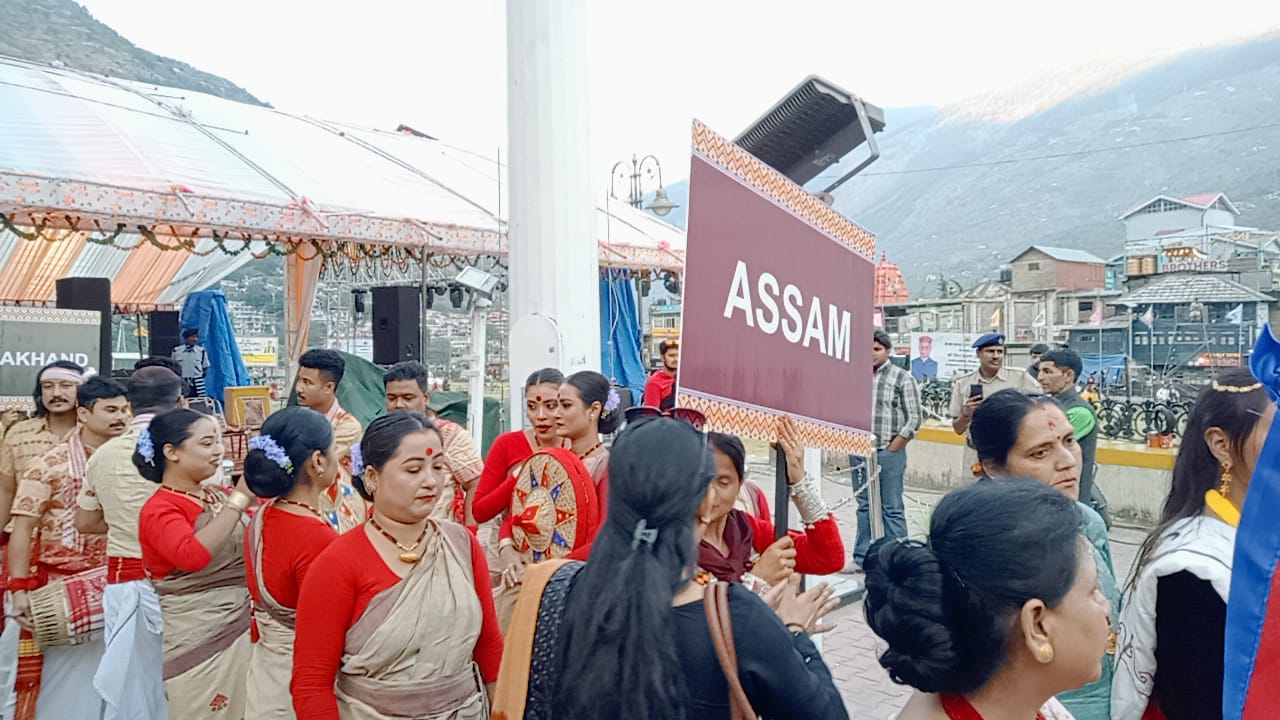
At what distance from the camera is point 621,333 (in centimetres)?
1272

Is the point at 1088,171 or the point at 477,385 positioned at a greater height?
the point at 1088,171

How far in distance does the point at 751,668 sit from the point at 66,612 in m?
3.10

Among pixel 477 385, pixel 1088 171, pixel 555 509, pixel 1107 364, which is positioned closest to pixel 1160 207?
pixel 1107 364

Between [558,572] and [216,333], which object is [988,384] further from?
[216,333]

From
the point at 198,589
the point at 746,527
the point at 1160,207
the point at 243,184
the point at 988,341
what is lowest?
the point at 198,589

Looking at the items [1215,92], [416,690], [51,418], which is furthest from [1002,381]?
[1215,92]

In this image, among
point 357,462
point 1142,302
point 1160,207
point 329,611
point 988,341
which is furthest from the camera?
point 1160,207

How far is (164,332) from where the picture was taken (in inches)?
558

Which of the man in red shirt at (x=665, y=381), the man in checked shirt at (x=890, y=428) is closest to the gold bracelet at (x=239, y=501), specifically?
the man in red shirt at (x=665, y=381)

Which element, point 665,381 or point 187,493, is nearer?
point 187,493

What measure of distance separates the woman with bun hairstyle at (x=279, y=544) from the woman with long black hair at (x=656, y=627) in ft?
4.11

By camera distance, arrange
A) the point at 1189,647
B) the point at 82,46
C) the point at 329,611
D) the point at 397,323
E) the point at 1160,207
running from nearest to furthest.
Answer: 1. the point at 1189,647
2. the point at 329,611
3. the point at 397,323
4. the point at 82,46
5. the point at 1160,207

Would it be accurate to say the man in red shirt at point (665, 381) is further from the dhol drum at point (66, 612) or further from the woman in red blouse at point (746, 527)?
the dhol drum at point (66, 612)

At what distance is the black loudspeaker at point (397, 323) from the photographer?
29.7 ft
